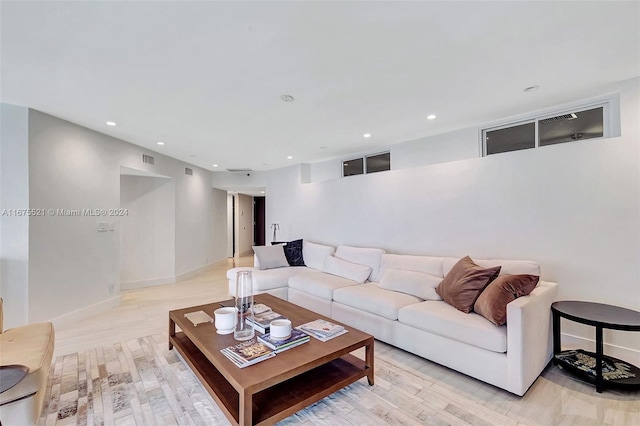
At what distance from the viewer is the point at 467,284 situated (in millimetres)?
2545

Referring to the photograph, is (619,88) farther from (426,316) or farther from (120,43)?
(120,43)

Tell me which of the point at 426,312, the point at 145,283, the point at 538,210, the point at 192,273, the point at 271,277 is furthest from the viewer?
the point at 192,273

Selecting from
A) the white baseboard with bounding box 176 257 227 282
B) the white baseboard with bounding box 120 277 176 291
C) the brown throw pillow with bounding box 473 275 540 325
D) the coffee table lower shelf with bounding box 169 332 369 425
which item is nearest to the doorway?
the white baseboard with bounding box 176 257 227 282

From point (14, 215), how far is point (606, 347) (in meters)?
6.12

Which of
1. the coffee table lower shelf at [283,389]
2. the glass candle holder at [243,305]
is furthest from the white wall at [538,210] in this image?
the glass candle holder at [243,305]

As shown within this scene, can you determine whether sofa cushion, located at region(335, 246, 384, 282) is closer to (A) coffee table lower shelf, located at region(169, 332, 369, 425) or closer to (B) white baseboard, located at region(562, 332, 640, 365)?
(A) coffee table lower shelf, located at region(169, 332, 369, 425)

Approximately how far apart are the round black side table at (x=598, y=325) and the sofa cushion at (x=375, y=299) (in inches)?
46.3

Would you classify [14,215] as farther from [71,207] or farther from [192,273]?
[192,273]

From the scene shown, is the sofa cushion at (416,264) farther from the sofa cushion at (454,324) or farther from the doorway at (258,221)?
the doorway at (258,221)

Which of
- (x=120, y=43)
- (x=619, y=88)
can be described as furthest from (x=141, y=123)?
(x=619, y=88)

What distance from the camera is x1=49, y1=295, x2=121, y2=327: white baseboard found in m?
3.42

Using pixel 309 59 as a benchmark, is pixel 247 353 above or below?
below

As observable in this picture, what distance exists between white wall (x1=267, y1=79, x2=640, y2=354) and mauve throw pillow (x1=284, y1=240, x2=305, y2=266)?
109 cm

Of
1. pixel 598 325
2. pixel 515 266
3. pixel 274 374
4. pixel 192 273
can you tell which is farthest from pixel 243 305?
pixel 192 273
